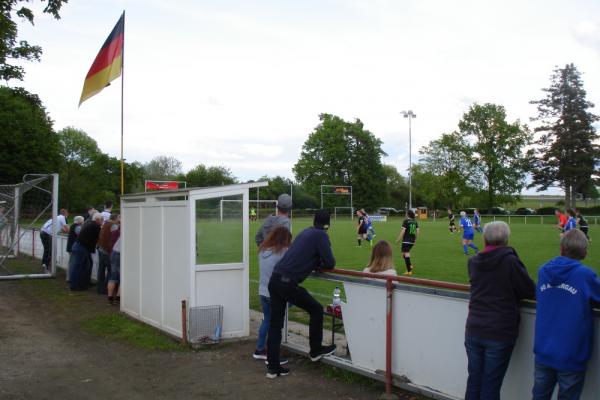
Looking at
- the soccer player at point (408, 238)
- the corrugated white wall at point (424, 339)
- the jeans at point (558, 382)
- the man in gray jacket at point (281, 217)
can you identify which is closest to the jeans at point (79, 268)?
the man in gray jacket at point (281, 217)

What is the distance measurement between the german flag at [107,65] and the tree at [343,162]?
214 ft

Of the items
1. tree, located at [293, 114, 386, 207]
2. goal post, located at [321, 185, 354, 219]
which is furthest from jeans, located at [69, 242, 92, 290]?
tree, located at [293, 114, 386, 207]

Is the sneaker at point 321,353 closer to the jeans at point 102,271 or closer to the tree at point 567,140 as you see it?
the jeans at point 102,271

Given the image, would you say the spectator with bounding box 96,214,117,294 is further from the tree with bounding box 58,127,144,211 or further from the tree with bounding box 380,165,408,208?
the tree with bounding box 380,165,408,208

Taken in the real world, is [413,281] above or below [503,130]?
below

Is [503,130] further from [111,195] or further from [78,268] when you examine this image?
[78,268]

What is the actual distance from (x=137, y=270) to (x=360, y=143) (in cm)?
7327

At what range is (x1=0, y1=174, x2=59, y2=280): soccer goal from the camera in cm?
1550

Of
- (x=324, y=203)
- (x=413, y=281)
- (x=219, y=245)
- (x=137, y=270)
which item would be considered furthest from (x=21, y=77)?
(x=324, y=203)

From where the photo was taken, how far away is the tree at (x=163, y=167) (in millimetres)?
114562

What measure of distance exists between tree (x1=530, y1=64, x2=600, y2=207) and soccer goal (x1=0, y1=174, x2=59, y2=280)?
2295 inches

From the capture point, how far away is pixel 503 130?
71.7m

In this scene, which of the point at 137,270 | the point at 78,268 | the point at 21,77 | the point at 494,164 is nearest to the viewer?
the point at 137,270

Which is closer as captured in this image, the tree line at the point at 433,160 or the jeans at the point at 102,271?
the jeans at the point at 102,271
